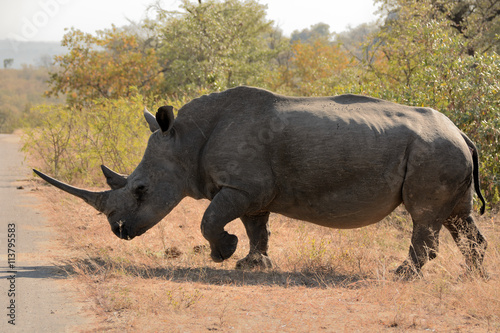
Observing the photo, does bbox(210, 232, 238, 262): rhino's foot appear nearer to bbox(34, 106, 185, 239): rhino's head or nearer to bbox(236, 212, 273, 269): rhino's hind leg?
bbox(236, 212, 273, 269): rhino's hind leg

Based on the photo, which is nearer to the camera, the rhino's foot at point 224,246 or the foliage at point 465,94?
the rhino's foot at point 224,246

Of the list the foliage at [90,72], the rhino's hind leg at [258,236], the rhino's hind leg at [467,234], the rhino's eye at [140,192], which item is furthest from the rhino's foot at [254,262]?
the foliage at [90,72]

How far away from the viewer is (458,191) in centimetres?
615

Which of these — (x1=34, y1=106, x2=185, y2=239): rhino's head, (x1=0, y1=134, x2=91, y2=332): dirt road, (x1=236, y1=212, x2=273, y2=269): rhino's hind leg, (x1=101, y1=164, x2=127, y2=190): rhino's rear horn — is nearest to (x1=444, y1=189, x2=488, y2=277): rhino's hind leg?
(x1=236, y1=212, x2=273, y2=269): rhino's hind leg

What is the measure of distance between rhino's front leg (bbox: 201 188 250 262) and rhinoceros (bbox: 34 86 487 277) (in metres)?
0.01

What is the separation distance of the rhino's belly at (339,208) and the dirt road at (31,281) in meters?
2.42

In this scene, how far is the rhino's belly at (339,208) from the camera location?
611 cm

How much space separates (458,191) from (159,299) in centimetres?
330

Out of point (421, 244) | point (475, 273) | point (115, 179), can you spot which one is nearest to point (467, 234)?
point (475, 273)

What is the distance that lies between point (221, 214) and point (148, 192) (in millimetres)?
966

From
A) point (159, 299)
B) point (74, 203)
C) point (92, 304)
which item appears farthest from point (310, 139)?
point (74, 203)

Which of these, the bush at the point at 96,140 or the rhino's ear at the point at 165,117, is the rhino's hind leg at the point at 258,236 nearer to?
the rhino's ear at the point at 165,117

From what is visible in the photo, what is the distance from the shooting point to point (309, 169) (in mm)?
6074

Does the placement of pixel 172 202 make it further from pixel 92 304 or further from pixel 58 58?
pixel 58 58
